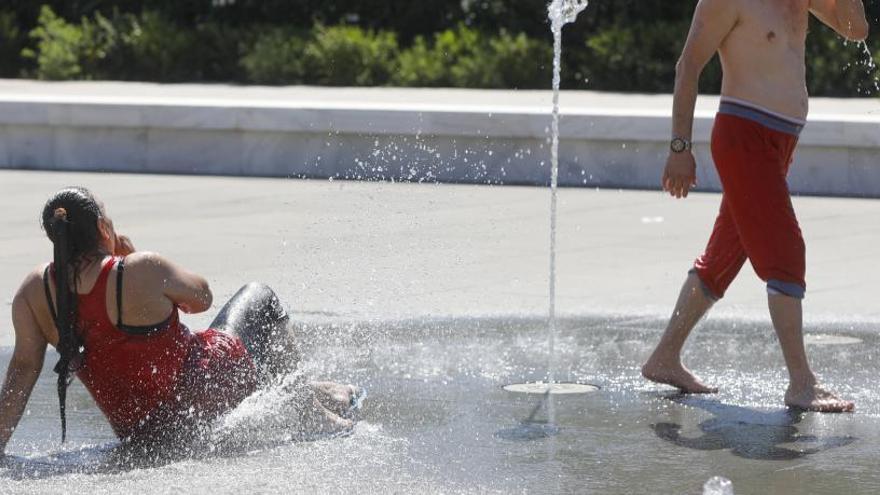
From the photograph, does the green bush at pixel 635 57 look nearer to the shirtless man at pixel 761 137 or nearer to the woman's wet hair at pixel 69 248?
the shirtless man at pixel 761 137

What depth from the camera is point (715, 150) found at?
591 centimetres

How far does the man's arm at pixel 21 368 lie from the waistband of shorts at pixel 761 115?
2423mm

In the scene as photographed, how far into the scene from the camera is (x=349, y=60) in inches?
736

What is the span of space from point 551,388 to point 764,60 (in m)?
1.38

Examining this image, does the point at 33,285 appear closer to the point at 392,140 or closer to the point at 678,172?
the point at 678,172

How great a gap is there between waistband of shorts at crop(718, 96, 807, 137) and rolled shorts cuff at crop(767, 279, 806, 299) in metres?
0.51

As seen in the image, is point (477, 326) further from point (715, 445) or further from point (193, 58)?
point (193, 58)

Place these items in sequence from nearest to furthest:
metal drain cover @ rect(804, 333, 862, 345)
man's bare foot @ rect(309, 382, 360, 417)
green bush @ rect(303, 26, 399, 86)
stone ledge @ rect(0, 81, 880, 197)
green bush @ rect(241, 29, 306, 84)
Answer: man's bare foot @ rect(309, 382, 360, 417)
metal drain cover @ rect(804, 333, 862, 345)
stone ledge @ rect(0, 81, 880, 197)
green bush @ rect(303, 26, 399, 86)
green bush @ rect(241, 29, 306, 84)

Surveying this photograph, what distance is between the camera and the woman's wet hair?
489 cm

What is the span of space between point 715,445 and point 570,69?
13617 mm

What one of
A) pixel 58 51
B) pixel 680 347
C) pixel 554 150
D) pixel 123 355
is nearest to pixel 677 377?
pixel 680 347

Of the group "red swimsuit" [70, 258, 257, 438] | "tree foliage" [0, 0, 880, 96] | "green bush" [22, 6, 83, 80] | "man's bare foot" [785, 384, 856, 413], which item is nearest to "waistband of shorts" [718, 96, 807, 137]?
"man's bare foot" [785, 384, 856, 413]

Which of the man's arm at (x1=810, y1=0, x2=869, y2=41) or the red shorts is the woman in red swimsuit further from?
the man's arm at (x1=810, y1=0, x2=869, y2=41)

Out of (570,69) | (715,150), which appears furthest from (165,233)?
(570,69)
